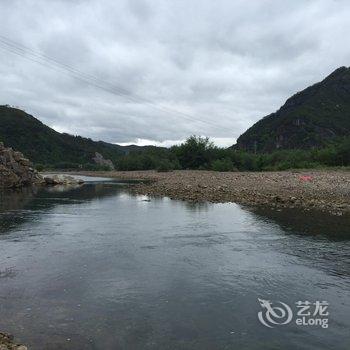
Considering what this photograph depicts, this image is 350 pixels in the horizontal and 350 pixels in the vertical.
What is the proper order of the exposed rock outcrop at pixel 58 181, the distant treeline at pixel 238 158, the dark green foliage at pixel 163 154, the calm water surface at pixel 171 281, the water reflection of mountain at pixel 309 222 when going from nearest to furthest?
the calm water surface at pixel 171 281, the water reflection of mountain at pixel 309 222, the exposed rock outcrop at pixel 58 181, the distant treeline at pixel 238 158, the dark green foliage at pixel 163 154

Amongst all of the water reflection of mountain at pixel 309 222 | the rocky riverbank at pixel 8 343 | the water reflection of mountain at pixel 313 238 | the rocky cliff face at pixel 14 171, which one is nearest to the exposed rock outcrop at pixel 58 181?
the rocky cliff face at pixel 14 171

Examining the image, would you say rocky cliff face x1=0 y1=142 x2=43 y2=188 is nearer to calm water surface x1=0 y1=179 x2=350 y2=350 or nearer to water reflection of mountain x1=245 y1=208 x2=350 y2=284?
calm water surface x1=0 y1=179 x2=350 y2=350

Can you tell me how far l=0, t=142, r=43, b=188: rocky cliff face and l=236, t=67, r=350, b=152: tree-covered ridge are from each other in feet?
334

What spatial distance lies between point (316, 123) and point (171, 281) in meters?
160

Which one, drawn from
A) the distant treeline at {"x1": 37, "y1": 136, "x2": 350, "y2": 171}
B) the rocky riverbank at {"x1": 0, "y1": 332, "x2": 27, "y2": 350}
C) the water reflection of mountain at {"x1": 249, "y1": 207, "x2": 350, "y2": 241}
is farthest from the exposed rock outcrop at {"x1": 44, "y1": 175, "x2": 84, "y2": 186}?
the rocky riverbank at {"x1": 0, "y1": 332, "x2": 27, "y2": 350}

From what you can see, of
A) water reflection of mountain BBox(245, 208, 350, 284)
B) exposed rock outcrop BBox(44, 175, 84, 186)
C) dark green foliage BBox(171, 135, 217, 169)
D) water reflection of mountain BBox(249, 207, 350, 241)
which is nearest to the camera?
water reflection of mountain BBox(245, 208, 350, 284)

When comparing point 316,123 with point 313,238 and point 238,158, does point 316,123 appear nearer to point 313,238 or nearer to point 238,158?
point 238,158

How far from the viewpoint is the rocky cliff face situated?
48.6m

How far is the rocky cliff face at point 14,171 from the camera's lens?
48644 mm

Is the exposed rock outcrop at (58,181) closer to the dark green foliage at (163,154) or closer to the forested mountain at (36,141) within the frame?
the dark green foliage at (163,154)

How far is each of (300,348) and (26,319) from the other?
5190 millimetres

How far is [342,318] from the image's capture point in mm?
8617

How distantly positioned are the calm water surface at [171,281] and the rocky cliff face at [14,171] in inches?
1189

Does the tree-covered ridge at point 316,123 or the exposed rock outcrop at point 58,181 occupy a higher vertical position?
the tree-covered ridge at point 316,123
